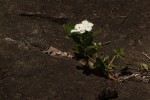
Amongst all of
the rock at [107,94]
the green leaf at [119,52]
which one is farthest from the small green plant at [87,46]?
the rock at [107,94]

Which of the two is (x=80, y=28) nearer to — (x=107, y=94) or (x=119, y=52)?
(x=119, y=52)

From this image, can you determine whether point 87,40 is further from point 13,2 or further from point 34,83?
point 13,2

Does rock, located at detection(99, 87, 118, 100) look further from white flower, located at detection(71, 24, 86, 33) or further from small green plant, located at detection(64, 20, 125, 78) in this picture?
white flower, located at detection(71, 24, 86, 33)

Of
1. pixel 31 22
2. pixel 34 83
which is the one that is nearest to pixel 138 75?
pixel 34 83

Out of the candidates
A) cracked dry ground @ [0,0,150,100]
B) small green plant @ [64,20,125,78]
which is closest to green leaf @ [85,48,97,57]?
small green plant @ [64,20,125,78]

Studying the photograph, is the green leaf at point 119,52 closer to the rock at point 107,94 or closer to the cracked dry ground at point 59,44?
the cracked dry ground at point 59,44

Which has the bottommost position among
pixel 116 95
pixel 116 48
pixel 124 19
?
pixel 116 95

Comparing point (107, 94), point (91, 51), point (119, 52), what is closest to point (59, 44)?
point (91, 51)
